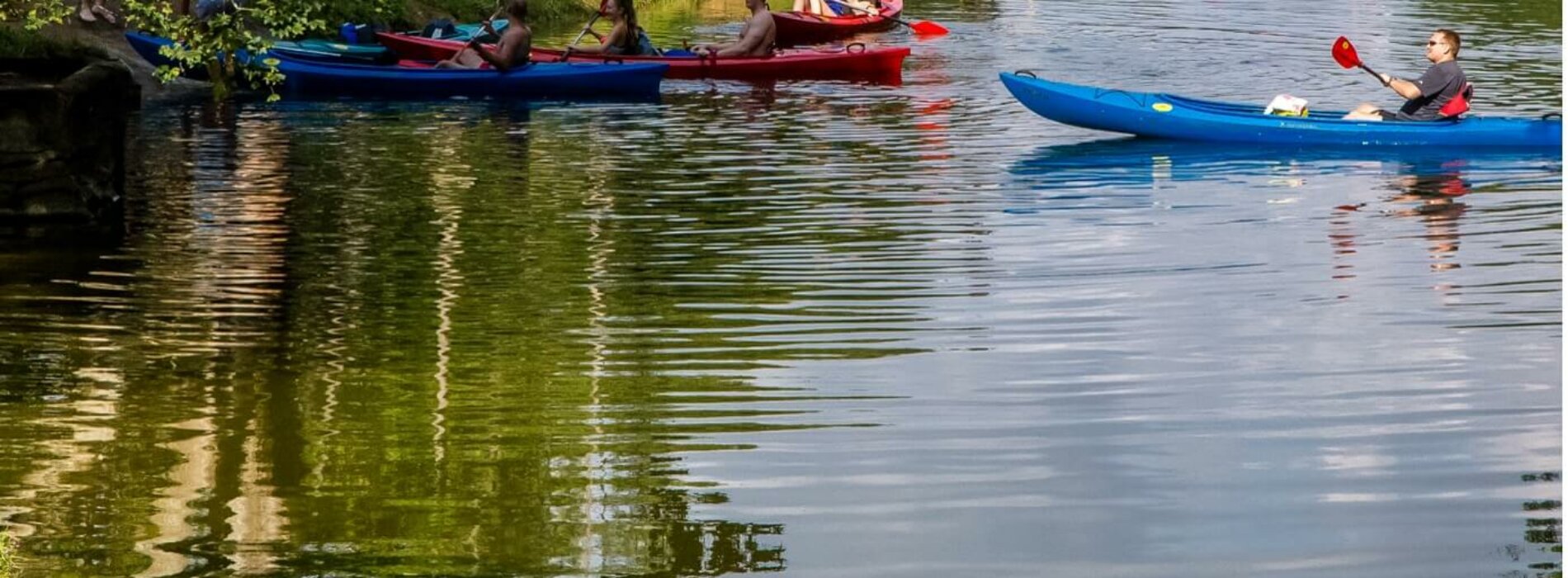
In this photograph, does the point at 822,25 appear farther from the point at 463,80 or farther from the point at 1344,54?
the point at 1344,54

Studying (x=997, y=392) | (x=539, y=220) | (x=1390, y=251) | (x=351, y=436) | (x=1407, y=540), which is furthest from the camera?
(x=539, y=220)

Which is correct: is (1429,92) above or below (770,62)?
below

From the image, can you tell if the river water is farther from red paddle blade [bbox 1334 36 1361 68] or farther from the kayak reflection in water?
the kayak reflection in water

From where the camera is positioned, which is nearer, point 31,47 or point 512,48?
point 31,47

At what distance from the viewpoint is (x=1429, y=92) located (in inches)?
713

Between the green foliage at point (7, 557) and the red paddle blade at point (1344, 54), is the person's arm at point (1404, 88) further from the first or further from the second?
the green foliage at point (7, 557)

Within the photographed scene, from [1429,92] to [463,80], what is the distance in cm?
981

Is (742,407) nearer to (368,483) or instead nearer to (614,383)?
(614,383)

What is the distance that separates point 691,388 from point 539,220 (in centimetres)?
575

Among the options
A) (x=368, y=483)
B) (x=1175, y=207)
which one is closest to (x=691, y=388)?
(x=368, y=483)

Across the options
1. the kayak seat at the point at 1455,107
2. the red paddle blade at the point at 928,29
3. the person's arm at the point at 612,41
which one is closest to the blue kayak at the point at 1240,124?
the kayak seat at the point at 1455,107

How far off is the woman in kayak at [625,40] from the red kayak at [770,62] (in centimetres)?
15

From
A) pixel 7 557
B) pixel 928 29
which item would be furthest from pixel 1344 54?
pixel 928 29

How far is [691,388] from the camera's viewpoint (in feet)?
29.1
